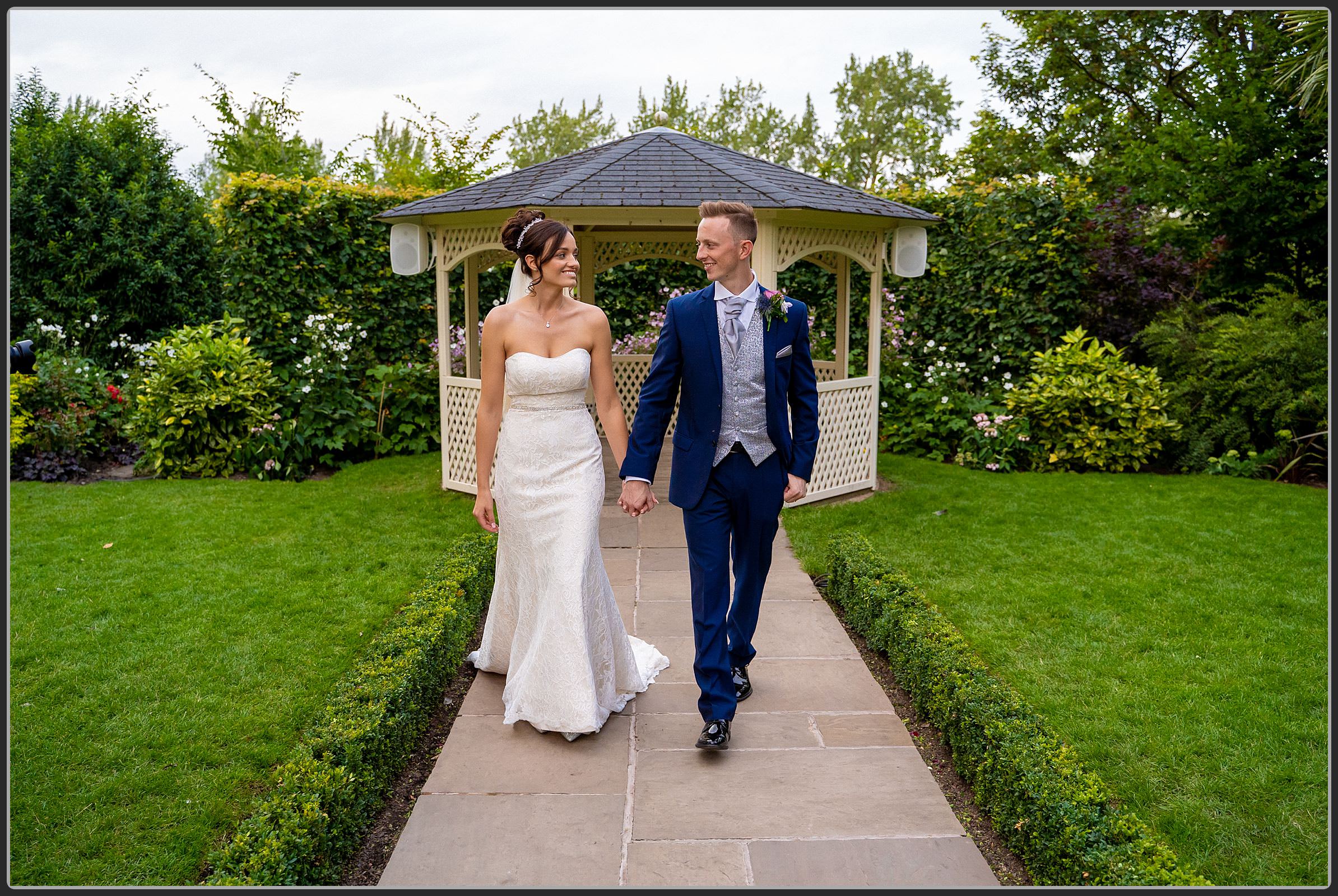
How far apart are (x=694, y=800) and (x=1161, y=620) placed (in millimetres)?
3531

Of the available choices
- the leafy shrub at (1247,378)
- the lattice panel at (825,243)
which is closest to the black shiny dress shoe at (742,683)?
the lattice panel at (825,243)

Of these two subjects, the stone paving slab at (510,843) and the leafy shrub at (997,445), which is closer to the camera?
the stone paving slab at (510,843)

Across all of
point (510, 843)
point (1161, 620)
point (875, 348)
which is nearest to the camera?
point (510, 843)

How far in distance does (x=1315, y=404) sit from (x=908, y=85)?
41.0m

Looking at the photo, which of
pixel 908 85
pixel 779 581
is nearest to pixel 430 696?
pixel 779 581

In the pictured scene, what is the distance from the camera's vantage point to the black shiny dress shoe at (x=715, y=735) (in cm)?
385

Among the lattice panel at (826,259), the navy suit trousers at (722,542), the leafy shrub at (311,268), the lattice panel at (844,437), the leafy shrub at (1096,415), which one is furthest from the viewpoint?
the leafy shrub at (311,268)

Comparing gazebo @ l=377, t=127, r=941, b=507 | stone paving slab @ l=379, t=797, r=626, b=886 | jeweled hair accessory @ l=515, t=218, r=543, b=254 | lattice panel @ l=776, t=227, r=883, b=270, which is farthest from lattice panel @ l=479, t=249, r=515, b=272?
stone paving slab @ l=379, t=797, r=626, b=886

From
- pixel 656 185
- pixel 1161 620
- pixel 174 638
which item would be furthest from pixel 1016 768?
pixel 656 185

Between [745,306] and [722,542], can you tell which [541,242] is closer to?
[745,306]

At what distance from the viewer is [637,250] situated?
11336mm

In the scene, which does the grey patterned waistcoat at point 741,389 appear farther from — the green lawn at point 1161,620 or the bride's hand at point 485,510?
the green lawn at point 1161,620

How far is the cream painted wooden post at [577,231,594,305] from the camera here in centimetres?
1088

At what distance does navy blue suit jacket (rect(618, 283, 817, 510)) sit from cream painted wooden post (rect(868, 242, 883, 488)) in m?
5.60
